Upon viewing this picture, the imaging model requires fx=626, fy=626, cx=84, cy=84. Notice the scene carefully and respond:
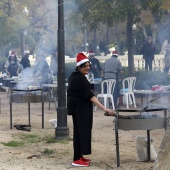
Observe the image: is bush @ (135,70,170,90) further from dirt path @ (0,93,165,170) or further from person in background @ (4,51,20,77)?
person in background @ (4,51,20,77)

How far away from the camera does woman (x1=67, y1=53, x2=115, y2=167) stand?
31.8ft

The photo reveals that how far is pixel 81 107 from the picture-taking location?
973 centimetres

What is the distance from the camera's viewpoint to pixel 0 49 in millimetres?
44062

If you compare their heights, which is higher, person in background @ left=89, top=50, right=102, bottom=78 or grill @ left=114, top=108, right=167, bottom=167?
person in background @ left=89, top=50, right=102, bottom=78

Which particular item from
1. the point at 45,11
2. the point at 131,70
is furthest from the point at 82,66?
the point at 45,11

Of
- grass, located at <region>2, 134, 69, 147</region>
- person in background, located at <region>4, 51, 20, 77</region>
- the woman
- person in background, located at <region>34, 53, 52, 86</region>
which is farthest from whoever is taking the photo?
person in background, located at <region>4, 51, 20, 77</region>

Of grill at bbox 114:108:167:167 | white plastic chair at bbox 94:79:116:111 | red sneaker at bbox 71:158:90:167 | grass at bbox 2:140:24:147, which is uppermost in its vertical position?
white plastic chair at bbox 94:79:116:111

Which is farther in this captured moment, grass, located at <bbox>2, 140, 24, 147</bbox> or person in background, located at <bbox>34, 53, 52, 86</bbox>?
person in background, located at <bbox>34, 53, 52, 86</bbox>

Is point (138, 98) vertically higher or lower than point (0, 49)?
lower

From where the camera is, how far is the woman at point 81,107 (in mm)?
9695

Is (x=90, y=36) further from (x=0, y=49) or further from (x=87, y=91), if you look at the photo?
(x=87, y=91)

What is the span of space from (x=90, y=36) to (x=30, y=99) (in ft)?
119

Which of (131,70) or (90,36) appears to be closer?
(131,70)

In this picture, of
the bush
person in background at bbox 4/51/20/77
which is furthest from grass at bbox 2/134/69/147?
person in background at bbox 4/51/20/77
